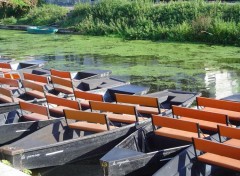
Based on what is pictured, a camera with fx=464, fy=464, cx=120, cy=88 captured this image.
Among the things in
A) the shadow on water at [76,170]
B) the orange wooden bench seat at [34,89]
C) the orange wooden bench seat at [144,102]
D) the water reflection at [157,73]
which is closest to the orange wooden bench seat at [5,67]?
the orange wooden bench seat at [34,89]

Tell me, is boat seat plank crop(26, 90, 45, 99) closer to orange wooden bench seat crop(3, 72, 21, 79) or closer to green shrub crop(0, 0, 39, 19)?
orange wooden bench seat crop(3, 72, 21, 79)

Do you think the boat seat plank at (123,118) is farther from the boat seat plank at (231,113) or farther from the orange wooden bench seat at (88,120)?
the boat seat plank at (231,113)

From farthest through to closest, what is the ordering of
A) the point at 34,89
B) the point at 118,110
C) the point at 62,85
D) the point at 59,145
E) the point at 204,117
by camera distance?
1. the point at 62,85
2. the point at 34,89
3. the point at 118,110
4. the point at 204,117
5. the point at 59,145

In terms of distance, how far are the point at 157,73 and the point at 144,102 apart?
6386 mm

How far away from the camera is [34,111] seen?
28.4ft

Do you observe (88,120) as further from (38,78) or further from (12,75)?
(12,75)

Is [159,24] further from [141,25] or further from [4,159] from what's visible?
[4,159]

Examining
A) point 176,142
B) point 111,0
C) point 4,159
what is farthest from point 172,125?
point 111,0

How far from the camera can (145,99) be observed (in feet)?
28.7

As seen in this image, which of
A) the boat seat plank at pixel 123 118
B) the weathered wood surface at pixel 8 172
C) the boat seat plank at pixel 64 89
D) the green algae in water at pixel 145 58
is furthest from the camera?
the green algae in water at pixel 145 58

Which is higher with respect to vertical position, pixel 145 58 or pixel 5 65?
pixel 5 65

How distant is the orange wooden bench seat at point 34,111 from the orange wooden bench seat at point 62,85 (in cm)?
152

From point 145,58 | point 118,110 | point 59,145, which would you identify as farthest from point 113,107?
point 145,58

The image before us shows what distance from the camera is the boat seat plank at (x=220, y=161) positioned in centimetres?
604
